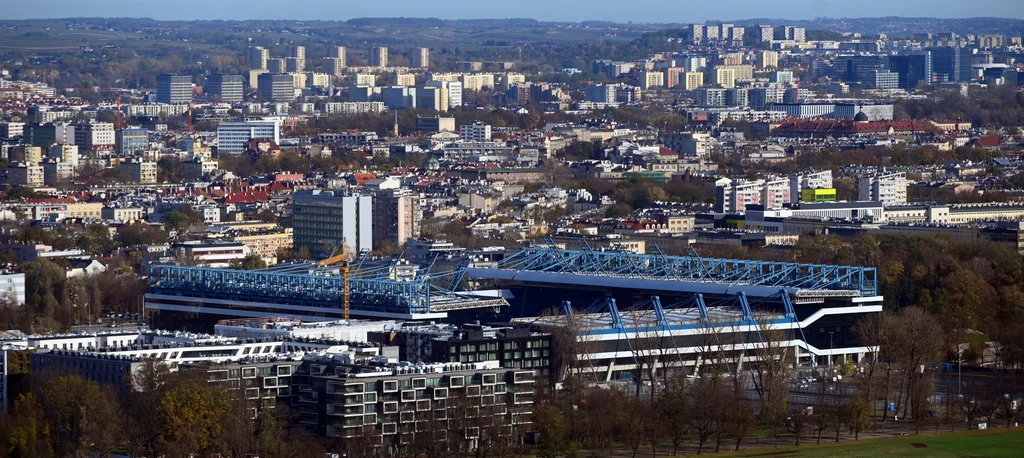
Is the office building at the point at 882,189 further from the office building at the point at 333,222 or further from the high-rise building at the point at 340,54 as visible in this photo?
the high-rise building at the point at 340,54

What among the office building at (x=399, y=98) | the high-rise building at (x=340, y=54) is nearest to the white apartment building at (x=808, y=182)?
the office building at (x=399, y=98)

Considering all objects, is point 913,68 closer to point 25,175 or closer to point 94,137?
point 94,137

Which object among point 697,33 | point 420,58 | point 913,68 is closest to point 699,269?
point 913,68

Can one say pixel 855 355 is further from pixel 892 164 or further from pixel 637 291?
pixel 892 164

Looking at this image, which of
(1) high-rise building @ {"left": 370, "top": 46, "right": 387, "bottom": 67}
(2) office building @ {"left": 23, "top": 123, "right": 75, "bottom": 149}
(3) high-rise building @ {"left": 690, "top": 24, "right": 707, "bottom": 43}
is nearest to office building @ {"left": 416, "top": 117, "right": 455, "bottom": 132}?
(2) office building @ {"left": 23, "top": 123, "right": 75, "bottom": 149}

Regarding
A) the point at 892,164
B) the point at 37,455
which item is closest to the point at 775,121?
the point at 892,164

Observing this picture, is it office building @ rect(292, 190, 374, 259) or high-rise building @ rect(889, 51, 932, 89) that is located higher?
office building @ rect(292, 190, 374, 259)

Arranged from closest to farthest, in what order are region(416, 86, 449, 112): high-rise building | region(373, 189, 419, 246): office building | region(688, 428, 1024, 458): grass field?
region(688, 428, 1024, 458): grass field < region(373, 189, 419, 246): office building < region(416, 86, 449, 112): high-rise building

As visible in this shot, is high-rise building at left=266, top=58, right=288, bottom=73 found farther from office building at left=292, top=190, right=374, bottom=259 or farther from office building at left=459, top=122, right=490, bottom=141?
office building at left=292, top=190, right=374, bottom=259
